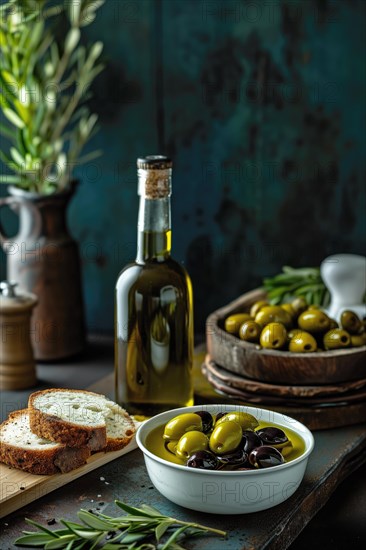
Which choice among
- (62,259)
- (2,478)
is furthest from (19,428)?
(62,259)

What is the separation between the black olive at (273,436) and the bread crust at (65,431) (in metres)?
0.22

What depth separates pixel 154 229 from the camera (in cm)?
130

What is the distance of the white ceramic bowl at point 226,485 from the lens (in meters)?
1.02

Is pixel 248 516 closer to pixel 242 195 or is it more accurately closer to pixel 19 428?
pixel 19 428

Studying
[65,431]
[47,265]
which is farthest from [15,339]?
[65,431]

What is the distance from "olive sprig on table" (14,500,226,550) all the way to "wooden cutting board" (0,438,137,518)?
51 millimetres

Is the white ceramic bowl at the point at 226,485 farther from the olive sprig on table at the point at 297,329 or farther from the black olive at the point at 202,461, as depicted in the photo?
the olive sprig on table at the point at 297,329

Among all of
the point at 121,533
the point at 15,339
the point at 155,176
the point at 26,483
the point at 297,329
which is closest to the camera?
the point at 121,533

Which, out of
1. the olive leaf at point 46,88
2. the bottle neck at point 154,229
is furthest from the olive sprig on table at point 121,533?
the olive leaf at point 46,88

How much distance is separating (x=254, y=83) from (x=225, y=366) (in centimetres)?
69

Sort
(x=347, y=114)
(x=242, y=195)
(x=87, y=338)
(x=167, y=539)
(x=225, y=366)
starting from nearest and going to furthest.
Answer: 1. (x=167, y=539)
2. (x=225, y=366)
3. (x=347, y=114)
4. (x=242, y=195)
5. (x=87, y=338)

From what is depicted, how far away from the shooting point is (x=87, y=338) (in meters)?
2.04

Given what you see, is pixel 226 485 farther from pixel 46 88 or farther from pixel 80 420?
pixel 46 88

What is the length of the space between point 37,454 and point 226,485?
262mm
